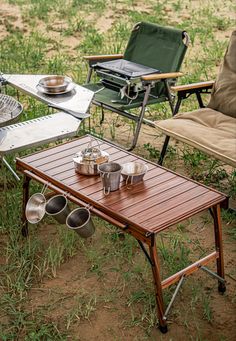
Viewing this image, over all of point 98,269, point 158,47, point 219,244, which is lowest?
point 98,269

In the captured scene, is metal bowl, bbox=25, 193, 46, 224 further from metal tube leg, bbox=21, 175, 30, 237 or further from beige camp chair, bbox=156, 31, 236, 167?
beige camp chair, bbox=156, 31, 236, 167

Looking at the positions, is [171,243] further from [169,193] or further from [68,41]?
[68,41]

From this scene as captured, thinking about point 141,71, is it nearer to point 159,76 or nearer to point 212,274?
point 159,76

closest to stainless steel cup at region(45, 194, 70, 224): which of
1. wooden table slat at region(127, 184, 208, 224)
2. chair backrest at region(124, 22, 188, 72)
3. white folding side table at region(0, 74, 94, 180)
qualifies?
wooden table slat at region(127, 184, 208, 224)

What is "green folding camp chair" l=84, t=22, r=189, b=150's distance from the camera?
17.1ft

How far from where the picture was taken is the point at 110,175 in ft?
11.2

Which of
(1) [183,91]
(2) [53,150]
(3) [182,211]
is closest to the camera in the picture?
(3) [182,211]

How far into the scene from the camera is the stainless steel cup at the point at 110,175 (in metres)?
3.42

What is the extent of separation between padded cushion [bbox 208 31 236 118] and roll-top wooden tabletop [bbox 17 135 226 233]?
52.5 inches

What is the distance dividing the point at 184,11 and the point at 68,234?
6020 millimetres

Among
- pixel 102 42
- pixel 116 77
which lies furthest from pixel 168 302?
pixel 102 42

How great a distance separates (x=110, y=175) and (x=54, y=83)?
1.95 metres

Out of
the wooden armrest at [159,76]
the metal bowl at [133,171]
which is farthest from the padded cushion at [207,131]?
the metal bowl at [133,171]

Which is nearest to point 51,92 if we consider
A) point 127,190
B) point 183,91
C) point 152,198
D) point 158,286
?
point 183,91
